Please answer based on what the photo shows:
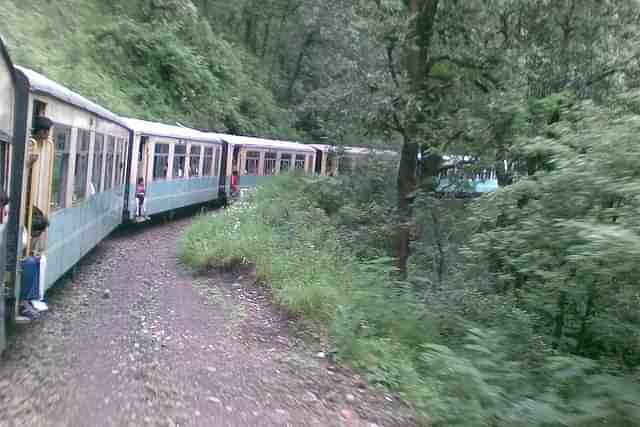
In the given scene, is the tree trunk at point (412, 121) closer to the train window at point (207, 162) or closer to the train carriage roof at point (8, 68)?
the train window at point (207, 162)

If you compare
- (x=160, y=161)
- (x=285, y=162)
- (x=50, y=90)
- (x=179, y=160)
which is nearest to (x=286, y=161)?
(x=285, y=162)

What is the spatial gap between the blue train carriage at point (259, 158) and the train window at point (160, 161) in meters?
6.00

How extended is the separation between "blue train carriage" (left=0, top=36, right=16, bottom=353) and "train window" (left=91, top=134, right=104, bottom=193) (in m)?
4.14

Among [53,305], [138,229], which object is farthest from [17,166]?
[138,229]

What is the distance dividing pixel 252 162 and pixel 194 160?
535cm

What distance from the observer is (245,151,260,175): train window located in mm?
25703

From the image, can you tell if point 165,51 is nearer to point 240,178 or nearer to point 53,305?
point 240,178

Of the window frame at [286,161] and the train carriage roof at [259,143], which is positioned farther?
the window frame at [286,161]

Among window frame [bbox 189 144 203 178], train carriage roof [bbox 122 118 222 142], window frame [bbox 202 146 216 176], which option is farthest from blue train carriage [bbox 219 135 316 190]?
train carriage roof [bbox 122 118 222 142]

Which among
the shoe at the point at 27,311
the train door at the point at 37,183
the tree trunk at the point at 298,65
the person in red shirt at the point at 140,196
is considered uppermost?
the tree trunk at the point at 298,65

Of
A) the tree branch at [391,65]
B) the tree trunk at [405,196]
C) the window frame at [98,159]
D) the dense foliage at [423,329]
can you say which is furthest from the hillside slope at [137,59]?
the tree trunk at [405,196]

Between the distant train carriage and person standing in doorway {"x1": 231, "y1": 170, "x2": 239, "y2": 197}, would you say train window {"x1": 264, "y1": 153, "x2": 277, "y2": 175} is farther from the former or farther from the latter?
the distant train carriage

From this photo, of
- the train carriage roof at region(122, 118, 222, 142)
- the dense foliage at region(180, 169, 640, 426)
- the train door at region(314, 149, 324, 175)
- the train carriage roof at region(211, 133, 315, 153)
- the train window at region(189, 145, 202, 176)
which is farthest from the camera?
the train door at region(314, 149, 324, 175)

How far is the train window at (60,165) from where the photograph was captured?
791 centimetres
